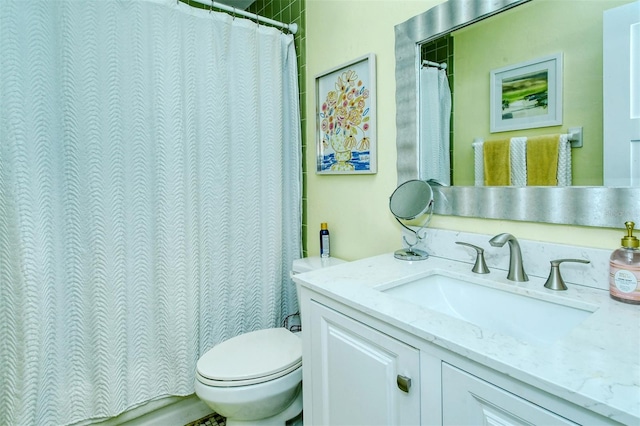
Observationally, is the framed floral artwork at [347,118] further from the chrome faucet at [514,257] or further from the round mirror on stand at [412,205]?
the chrome faucet at [514,257]

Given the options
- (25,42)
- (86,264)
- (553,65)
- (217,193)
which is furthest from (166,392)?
(553,65)

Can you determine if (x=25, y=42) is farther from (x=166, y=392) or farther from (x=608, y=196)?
(x=608, y=196)

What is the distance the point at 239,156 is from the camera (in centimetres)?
168

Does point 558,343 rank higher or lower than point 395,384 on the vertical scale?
higher

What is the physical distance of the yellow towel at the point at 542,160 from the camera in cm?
96

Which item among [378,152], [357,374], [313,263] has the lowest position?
[357,374]

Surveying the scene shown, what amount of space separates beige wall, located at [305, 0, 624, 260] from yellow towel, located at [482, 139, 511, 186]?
0.13 metres

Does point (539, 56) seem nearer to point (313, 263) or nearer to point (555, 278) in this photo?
point (555, 278)

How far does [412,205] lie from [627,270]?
615 millimetres

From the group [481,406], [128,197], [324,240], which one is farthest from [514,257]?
[128,197]

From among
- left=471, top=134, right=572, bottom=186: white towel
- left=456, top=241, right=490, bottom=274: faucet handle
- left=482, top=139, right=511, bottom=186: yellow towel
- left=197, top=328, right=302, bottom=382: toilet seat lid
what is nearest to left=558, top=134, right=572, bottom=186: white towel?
left=471, top=134, right=572, bottom=186: white towel

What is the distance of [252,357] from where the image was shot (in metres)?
1.35

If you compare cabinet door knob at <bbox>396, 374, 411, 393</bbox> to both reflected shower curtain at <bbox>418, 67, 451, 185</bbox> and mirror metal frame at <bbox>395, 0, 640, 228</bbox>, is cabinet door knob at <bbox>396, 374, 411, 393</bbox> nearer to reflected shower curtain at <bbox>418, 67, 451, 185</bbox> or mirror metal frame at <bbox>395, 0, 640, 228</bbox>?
mirror metal frame at <bbox>395, 0, 640, 228</bbox>

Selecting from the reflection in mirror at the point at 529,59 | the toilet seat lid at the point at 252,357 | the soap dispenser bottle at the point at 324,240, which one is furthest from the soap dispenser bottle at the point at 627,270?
the soap dispenser bottle at the point at 324,240
